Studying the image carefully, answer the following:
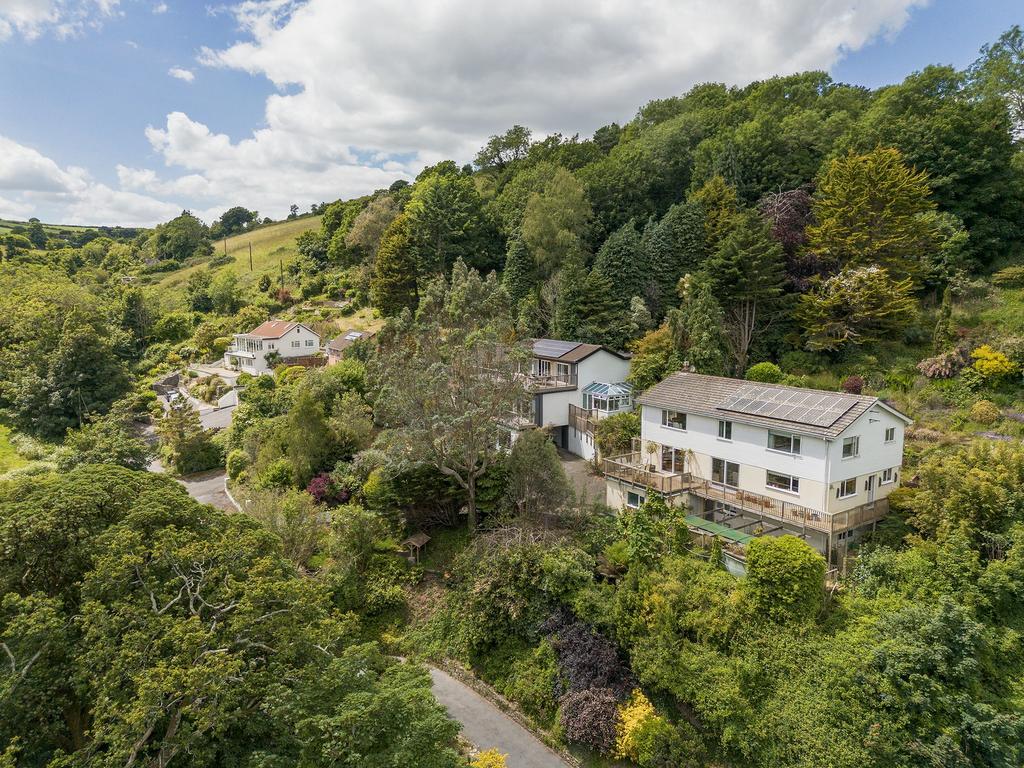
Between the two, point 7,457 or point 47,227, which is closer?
point 7,457

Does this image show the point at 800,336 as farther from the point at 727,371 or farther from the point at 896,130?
the point at 896,130

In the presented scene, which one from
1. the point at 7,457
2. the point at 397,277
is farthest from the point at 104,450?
the point at 397,277

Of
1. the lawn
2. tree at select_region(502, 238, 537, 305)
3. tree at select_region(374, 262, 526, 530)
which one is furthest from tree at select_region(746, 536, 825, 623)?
the lawn

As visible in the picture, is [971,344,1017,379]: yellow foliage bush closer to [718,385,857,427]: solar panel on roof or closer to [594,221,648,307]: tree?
[718,385,857,427]: solar panel on roof

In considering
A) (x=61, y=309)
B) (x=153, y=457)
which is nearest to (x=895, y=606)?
(x=153, y=457)

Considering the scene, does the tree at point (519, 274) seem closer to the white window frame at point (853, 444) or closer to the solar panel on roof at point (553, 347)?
the solar panel on roof at point (553, 347)

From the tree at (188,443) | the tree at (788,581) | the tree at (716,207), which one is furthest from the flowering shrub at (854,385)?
the tree at (188,443)

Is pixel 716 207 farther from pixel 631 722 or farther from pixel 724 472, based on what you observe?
pixel 631 722
